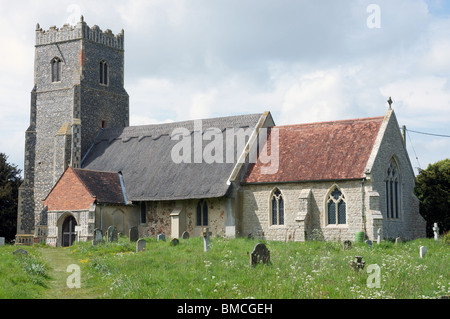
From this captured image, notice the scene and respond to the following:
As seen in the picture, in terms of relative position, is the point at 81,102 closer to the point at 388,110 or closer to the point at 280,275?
Answer: the point at 388,110

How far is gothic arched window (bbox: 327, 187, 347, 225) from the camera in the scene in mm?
31016

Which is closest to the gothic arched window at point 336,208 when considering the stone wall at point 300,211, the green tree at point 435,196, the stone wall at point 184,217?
the stone wall at point 300,211

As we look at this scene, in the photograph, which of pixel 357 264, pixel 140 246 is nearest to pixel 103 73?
pixel 140 246

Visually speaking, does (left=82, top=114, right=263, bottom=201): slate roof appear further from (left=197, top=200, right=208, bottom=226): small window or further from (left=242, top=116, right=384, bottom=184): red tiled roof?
(left=242, top=116, right=384, bottom=184): red tiled roof

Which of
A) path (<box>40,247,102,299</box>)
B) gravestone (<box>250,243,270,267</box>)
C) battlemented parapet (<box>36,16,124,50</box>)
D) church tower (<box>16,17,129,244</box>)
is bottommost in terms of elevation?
path (<box>40,247,102,299</box>)

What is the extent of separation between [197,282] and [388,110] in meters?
21.4

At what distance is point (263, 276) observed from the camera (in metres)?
16.0

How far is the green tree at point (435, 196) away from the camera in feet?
125

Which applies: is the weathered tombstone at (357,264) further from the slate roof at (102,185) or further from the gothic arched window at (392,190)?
the slate roof at (102,185)

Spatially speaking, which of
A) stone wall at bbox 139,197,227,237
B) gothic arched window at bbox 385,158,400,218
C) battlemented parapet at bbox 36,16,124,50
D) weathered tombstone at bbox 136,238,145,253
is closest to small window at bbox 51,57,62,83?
battlemented parapet at bbox 36,16,124,50

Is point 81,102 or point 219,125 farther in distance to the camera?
point 81,102

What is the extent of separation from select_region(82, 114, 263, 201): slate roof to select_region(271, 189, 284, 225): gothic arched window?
2.90 meters

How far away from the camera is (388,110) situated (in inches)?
1305
